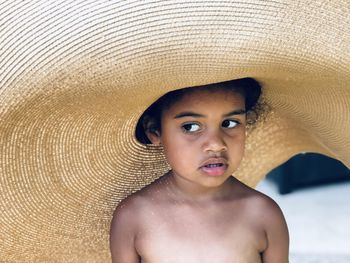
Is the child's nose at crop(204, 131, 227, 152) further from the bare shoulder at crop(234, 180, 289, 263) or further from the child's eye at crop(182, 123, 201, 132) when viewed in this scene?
the bare shoulder at crop(234, 180, 289, 263)

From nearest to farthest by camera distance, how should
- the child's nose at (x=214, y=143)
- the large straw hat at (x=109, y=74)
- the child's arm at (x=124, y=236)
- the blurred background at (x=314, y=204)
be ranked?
the large straw hat at (x=109, y=74), the child's nose at (x=214, y=143), the child's arm at (x=124, y=236), the blurred background at (x=314, y=204)

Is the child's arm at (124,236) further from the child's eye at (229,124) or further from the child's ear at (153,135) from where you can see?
the child's eye at (229,124)

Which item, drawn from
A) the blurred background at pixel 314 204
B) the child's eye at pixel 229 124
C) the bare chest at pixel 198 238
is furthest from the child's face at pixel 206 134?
the blurred background at pixel 314 204

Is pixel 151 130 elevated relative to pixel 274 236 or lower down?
elevated

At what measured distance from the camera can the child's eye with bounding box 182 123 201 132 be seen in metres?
1.14

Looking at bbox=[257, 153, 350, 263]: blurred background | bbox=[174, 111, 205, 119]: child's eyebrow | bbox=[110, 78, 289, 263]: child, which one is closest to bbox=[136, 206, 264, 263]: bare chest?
bbox=[110, 78, 289, 263]: child

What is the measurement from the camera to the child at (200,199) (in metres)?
1.13

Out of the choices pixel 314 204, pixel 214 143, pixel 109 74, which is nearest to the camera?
pixel 109 74

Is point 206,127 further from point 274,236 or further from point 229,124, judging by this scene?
point 274,236

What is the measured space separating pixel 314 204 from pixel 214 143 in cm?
221

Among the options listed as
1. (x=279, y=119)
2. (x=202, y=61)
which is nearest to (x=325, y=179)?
(x=279, y=119)

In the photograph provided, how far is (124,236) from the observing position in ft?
4.11

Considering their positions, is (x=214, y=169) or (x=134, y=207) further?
(x=134, y=207)

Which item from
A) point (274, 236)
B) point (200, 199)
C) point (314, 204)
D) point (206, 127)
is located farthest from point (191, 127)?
point (314, 204)
